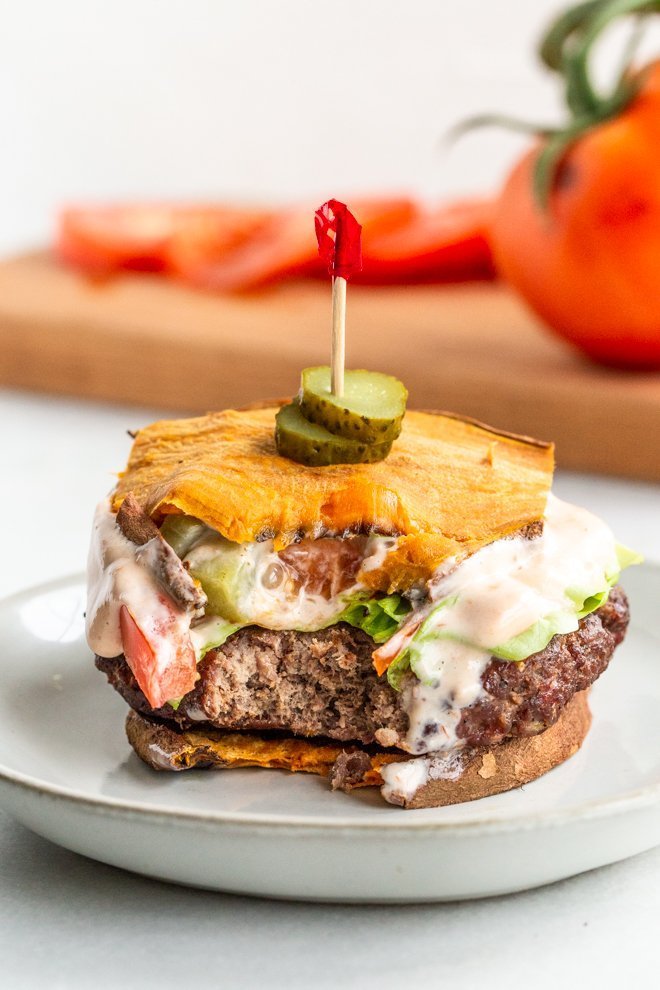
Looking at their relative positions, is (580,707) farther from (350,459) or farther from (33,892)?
(33,892)

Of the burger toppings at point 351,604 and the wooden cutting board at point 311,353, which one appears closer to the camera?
the burger toppings at point 351,604

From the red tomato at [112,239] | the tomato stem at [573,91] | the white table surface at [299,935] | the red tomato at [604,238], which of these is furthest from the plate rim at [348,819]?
the red tomato at [112,239]

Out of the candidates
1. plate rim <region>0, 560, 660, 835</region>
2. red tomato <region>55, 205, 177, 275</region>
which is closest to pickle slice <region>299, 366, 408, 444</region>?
plate rim <region>0, 560, 660, 835</region>

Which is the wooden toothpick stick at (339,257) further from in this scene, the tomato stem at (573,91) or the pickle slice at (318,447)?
the tomato stem at (573,91)

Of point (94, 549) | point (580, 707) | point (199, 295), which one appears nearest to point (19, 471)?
point (199, 295)

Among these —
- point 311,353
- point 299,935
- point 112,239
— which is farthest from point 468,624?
point 112,239

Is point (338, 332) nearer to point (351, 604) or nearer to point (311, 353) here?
point (351, 604)
